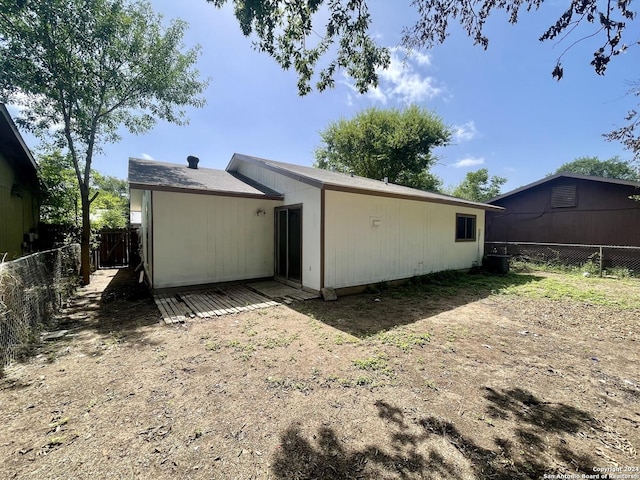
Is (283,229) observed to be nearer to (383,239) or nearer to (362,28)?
(383,239)

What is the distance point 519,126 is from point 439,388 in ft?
68.9

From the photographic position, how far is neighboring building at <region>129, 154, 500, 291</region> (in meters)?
6.14

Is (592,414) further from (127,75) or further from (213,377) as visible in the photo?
(127,75)

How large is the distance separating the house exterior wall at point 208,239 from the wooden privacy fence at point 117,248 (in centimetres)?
715

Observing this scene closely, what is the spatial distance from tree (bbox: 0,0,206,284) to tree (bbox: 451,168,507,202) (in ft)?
100.0

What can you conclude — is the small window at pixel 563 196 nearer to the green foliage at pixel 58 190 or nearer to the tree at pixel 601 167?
the green foliage at pixel 58 190

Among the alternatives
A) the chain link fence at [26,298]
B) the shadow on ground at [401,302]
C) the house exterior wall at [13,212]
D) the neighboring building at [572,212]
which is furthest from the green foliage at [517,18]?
the neighboring building at [572,212]

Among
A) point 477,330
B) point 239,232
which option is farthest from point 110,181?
point 477,330

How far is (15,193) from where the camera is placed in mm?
7363

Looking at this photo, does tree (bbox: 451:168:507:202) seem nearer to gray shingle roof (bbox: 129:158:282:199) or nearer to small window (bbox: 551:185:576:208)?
small window (bbox: 551:185:576:208)

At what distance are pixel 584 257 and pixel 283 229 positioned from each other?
39.3 ft

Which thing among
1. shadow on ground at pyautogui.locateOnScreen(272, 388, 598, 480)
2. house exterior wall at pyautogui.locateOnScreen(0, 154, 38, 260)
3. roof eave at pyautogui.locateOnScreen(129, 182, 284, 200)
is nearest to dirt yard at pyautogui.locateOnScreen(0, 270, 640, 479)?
shadow on ground at pyautogui.locateOnScreen(272, 388, 598, 480)

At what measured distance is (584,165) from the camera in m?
38.9

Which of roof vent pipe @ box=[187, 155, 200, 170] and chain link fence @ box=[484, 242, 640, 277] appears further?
chain link fence @ box=[484, 242, 640, 277]
